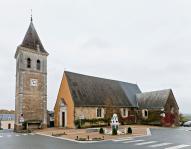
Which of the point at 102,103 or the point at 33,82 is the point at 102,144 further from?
the point at 102,103

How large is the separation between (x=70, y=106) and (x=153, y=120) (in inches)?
624

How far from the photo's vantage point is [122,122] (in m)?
43.9

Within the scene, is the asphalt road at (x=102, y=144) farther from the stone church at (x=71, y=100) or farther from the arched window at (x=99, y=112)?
the arched window at (x=99, y=112)

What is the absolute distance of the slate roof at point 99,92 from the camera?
124 feet

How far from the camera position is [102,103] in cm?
4038

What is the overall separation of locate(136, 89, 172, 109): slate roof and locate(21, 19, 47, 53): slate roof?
2103 centimetres

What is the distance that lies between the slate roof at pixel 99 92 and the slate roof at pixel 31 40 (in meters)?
6.33

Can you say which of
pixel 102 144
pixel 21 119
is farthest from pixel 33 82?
pixel 102 144

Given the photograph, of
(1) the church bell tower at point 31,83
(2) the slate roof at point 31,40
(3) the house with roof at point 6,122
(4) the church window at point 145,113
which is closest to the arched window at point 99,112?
(1) the church bell tower at point 31,83

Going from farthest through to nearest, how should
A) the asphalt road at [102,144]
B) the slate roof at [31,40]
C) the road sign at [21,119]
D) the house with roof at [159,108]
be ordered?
the house with roof at [159,108], the slate roof at [31,40], the road sign at [21,119], the asphalt road at [102,144]

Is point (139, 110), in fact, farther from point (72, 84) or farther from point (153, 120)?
point (72, 84)

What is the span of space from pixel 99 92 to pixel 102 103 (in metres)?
2.18

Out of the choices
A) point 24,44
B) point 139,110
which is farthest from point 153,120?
point 24,44

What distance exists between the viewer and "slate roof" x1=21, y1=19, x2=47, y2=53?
37438 millimetres
